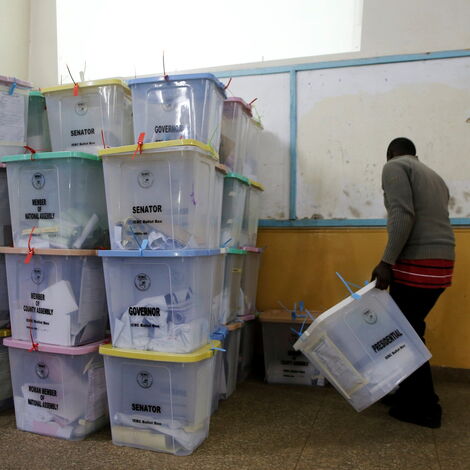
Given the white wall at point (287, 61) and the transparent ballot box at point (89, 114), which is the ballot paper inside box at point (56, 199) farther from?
the white wall at point (287, 61)

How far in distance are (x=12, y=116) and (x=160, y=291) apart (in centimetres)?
114

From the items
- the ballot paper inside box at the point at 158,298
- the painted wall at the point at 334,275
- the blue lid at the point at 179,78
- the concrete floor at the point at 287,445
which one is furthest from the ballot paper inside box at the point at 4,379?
the painted wall at the point at 334,275

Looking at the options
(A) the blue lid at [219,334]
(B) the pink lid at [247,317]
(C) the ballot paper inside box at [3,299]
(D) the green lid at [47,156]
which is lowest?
(B) the pink lid at [247,317]

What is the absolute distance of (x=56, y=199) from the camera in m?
1.97

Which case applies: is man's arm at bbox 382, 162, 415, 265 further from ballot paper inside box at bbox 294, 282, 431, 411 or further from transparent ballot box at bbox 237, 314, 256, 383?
transparent ballot box at bbox 237, 314, 256, 383

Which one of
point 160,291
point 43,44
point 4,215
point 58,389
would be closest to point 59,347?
point 58,389

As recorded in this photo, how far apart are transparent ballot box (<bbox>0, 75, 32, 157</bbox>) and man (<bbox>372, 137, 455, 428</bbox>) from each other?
1.73m

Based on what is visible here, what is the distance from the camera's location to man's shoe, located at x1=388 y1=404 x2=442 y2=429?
2109mm

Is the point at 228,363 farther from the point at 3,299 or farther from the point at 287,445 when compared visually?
the point at 3,299

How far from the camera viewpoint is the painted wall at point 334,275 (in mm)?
2775

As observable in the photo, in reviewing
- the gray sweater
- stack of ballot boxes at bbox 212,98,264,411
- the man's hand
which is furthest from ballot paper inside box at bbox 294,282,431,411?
stack of ballot boxes at bbox 212,98,264,411

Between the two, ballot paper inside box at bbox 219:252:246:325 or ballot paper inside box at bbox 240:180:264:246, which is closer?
ballot paper inside box at bbox 219:252:246:325

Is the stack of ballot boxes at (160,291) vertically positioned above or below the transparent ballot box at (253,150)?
below

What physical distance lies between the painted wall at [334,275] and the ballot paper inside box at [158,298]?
117 centimetres
